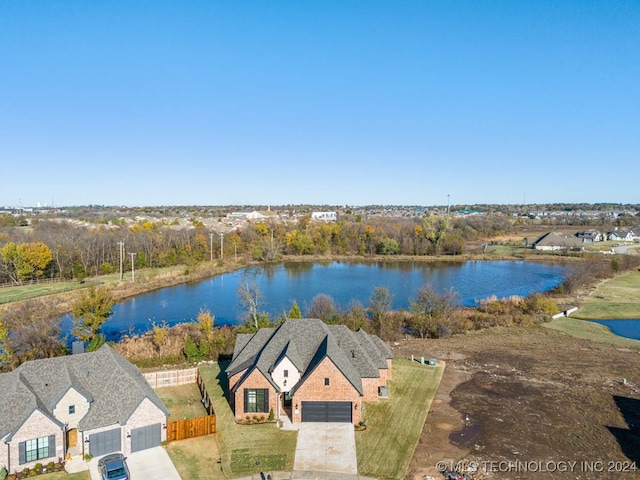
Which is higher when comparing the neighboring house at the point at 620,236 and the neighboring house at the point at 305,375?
the neighboring house at the point at 620,236

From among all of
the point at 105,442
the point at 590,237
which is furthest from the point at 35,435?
the point at 590,237

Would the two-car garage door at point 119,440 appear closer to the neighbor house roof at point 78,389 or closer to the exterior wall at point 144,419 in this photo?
the exterior wall at point 144,419

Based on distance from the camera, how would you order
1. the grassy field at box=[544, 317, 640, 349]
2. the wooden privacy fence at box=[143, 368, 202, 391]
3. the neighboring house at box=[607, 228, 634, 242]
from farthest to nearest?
1. the neighboring house at box=[607, 228, 634, 242]
2. the grassy field at box=[544, 317, 640, 349]
3. the wooden privacy fence at box=[143, 368, 202, 391]

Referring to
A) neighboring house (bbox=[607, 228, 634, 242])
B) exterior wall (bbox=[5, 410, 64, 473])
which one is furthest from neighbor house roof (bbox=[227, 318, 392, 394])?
neighboring house (bbox=[607, 228, 634, 242])

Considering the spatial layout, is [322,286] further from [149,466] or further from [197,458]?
[149,466]

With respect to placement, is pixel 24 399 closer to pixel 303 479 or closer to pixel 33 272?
pixel 303 479

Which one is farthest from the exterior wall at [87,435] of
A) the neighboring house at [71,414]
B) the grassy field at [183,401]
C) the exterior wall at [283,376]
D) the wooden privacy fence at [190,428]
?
the exterior wall at [283,376]

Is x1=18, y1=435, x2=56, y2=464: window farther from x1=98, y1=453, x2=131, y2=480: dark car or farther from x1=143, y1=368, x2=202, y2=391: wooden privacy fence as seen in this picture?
x1=143, y1=368, x2=202, y2=391: wooden privacy fence
